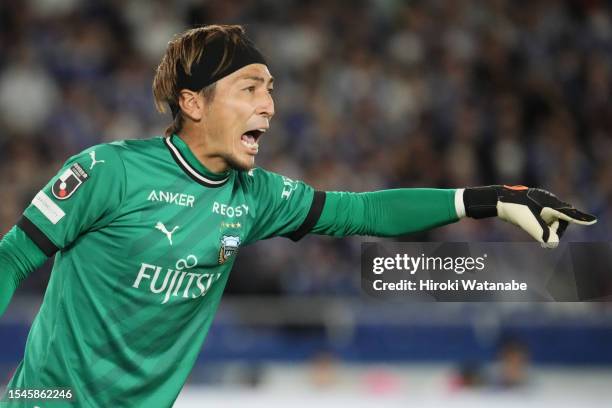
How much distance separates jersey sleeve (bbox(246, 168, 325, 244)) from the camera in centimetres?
340

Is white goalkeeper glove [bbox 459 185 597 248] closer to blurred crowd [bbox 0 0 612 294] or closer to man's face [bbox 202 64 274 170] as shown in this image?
man's face [bbox 202 64 274 170]

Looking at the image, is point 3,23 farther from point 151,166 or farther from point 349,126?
point 151,166

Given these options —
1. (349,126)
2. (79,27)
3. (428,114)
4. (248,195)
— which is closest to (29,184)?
(79,27)

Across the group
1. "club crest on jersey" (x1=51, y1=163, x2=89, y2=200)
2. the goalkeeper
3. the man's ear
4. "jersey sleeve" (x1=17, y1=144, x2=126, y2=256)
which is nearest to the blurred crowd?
the goalkeeper

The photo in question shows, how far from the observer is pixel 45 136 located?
31.6ft

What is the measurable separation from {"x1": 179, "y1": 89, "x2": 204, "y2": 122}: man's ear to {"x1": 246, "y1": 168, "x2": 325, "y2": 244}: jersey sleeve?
31cm

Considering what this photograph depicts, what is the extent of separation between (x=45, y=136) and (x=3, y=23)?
1.85 m

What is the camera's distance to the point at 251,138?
3242mm

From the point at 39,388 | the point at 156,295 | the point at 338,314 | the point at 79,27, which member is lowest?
the point at 39,388

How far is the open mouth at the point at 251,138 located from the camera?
10.5 feet

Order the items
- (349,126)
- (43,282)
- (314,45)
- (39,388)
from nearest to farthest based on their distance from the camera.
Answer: (39,388) → (43,282) → (349,126) → (314,45)

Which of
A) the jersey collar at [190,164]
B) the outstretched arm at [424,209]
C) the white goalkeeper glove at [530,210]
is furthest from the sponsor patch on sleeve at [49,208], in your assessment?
the white goalkeeper glove at [530,210]

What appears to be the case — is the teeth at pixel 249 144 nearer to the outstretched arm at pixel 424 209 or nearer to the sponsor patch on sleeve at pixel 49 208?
the outstretched arm at pixel 424 209

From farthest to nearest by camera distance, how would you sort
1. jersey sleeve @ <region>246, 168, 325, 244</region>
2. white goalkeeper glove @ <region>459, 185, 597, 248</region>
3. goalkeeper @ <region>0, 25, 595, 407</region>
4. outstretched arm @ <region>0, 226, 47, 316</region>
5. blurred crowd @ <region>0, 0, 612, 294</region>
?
blurred crowd @ <region>0, 0, 612, 294</region>, jersey sleeve @ <region>246, 168, 325, 244</region>, white goalkeeper glove @ <region>459, 185, 597, 248</region>, goalkeeper @ <region>0, 25, 595, 407</region>, outstretched arm @ <region>0, 226, 47, 316</region>
